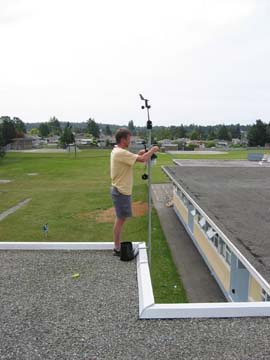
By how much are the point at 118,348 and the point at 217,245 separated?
6506 millimetres

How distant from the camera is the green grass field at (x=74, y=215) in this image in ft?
34.0

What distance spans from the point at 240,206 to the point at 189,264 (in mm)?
3183

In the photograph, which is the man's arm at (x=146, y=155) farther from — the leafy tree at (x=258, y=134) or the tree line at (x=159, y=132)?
the leafy tree at (x=258, y=134)

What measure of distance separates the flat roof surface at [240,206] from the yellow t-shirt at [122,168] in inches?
74.9

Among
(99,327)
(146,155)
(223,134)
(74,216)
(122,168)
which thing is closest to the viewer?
(99,327)

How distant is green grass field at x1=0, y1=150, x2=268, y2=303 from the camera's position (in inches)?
408

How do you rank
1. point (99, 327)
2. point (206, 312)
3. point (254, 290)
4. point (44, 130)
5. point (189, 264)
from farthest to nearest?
1. point (44, 130)
2. point (189, 264)
3. point (254, 290)
4. point (206, 312)
5. point (99, 327)

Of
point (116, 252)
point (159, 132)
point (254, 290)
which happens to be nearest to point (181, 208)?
point (254, 290)

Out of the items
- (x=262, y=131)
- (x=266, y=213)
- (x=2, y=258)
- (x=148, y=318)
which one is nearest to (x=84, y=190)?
(x=266, y=213)

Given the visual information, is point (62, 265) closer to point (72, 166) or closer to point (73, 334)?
point (73, 334)

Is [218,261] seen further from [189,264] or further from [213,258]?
[189,264]

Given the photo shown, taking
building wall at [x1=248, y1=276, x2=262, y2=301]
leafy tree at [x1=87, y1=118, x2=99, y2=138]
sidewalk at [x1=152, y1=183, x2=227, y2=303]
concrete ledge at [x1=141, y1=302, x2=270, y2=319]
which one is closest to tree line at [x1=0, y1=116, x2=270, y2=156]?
leafy tree at [x1=87, y1=118, x2=99, y2=138]

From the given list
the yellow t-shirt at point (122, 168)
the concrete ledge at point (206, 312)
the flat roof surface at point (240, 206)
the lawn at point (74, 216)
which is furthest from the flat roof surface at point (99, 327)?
the lawn at point (74, 216)

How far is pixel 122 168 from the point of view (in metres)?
4.43
